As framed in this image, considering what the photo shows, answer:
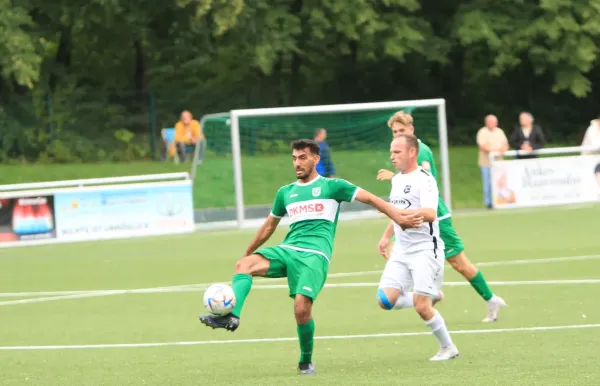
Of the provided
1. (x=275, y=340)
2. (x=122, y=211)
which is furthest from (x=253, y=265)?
(x=122, y=211)

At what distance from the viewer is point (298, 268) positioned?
9539 mm

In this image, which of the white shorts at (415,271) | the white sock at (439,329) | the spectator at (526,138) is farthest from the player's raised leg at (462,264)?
the spectator at (526,138)

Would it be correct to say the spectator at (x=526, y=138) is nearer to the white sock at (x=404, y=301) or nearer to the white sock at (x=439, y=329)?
the white sock at (x=404, y=301)

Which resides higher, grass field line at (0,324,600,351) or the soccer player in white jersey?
the soccer player in white jersey

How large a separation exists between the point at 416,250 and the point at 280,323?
3077 millimetres

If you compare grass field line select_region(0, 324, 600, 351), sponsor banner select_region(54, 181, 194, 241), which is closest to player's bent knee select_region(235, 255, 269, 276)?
grass field line select_region(0, 324, 600, 351)

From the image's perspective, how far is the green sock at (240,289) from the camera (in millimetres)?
9070

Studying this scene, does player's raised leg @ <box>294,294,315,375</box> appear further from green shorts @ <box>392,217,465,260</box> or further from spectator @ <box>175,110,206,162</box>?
spectator @ <box>175,110,206,162</box>

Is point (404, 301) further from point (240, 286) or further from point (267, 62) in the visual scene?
point (267, 62)

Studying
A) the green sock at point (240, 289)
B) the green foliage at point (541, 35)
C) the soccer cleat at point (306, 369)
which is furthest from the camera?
the green foliage at point (541, 35)

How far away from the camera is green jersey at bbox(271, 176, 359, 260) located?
9680mm

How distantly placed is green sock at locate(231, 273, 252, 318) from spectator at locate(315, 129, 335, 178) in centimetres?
1586

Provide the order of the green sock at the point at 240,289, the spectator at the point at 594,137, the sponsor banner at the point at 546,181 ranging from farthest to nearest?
the spectator at the point at 594,137, the sponsor banner at the point at 546,181, the green sock at the point at 240,289

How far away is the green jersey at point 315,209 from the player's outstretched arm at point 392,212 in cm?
19
